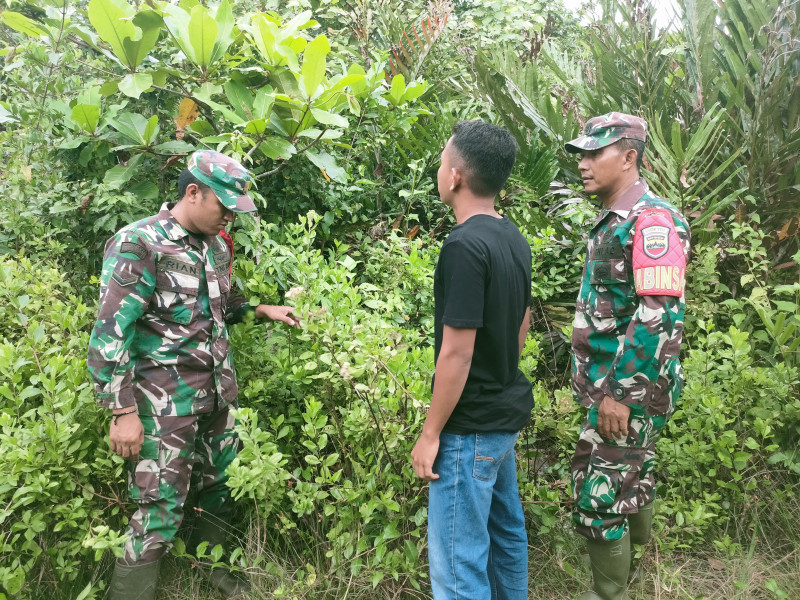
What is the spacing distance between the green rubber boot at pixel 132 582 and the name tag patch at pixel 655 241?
2231mm

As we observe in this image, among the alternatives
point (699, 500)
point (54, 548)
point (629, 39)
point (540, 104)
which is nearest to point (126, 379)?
point (54, 548)

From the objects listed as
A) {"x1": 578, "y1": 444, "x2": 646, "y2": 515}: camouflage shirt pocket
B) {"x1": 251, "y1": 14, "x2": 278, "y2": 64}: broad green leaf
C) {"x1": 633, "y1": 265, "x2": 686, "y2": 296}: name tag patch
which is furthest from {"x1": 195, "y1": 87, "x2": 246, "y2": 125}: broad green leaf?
{"x1": 578, "y1": 444, "x2": 646, "y2": 515}: camouflage shirt pocket

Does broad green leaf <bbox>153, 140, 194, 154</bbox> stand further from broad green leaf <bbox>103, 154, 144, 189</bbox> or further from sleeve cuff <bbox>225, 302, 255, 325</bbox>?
sleeve cuff <bbox>225, 302, 255, 325</bbox>

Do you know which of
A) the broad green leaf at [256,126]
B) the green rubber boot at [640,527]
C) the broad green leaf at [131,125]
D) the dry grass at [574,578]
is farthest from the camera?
the broad green leaf at [131,125]

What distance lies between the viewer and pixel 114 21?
273cm

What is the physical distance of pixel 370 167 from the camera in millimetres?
4332

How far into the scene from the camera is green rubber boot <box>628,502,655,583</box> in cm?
263

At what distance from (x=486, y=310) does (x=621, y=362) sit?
2.27ft

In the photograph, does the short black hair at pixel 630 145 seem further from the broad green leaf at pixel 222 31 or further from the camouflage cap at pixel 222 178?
the broad green leaf at pixel 222 31

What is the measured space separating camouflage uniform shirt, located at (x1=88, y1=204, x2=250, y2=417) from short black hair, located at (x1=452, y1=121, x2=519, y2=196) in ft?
3.84

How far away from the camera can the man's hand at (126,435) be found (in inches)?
88.4

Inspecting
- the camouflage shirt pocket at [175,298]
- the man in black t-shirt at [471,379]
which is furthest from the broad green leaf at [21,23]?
the man in black t-shirt at [471,379]

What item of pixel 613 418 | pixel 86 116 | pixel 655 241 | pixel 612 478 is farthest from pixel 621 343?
pixel 86 116

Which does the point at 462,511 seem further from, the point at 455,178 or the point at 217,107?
the point at 217,107
